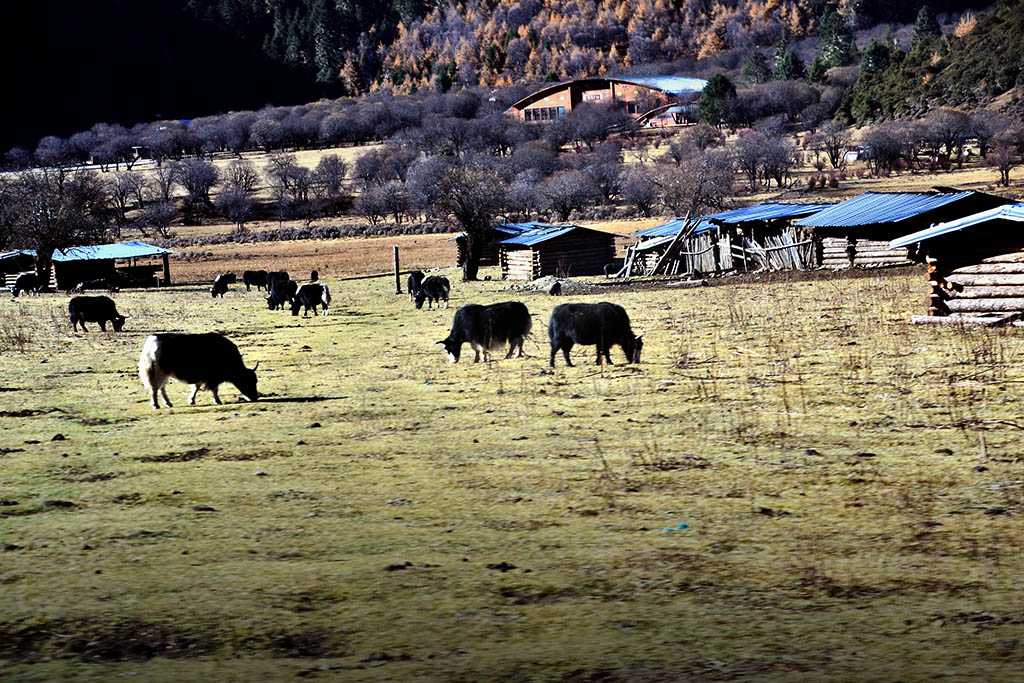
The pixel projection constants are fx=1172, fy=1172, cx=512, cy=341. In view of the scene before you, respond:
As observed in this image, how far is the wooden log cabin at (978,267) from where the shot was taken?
23.8m

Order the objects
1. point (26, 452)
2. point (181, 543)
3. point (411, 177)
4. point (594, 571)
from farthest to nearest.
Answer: point (411, 177), point (26, 452), point (181, 543), point (594, 571)

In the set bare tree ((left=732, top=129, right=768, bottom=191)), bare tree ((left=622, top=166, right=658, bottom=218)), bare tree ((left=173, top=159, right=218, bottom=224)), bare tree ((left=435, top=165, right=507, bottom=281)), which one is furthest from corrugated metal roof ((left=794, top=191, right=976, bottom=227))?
bare tree ((left=173, top=159, right=218, bottom=224))

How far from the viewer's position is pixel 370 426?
1529cm

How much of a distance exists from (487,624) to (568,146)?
13762 cm

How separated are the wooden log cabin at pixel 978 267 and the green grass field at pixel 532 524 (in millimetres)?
4629

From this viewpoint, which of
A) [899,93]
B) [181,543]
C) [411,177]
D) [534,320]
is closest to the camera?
[181,543]

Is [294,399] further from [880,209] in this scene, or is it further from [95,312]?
[880,209]

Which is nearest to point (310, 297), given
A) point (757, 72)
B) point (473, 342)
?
point (473, 342)

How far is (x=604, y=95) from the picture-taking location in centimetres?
17375

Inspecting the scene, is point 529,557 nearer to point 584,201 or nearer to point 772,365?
point 772,365

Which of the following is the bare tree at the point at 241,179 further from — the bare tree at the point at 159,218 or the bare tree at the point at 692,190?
the bare tree at the point at 692,190

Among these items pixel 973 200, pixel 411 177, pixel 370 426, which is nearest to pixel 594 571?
pixel 370 426

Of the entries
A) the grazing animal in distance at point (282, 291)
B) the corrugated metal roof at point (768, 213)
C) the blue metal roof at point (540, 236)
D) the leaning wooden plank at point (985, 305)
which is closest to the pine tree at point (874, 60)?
the blue metal roof at point (540, 236)

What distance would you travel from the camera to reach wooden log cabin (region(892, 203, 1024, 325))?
78.2ft
